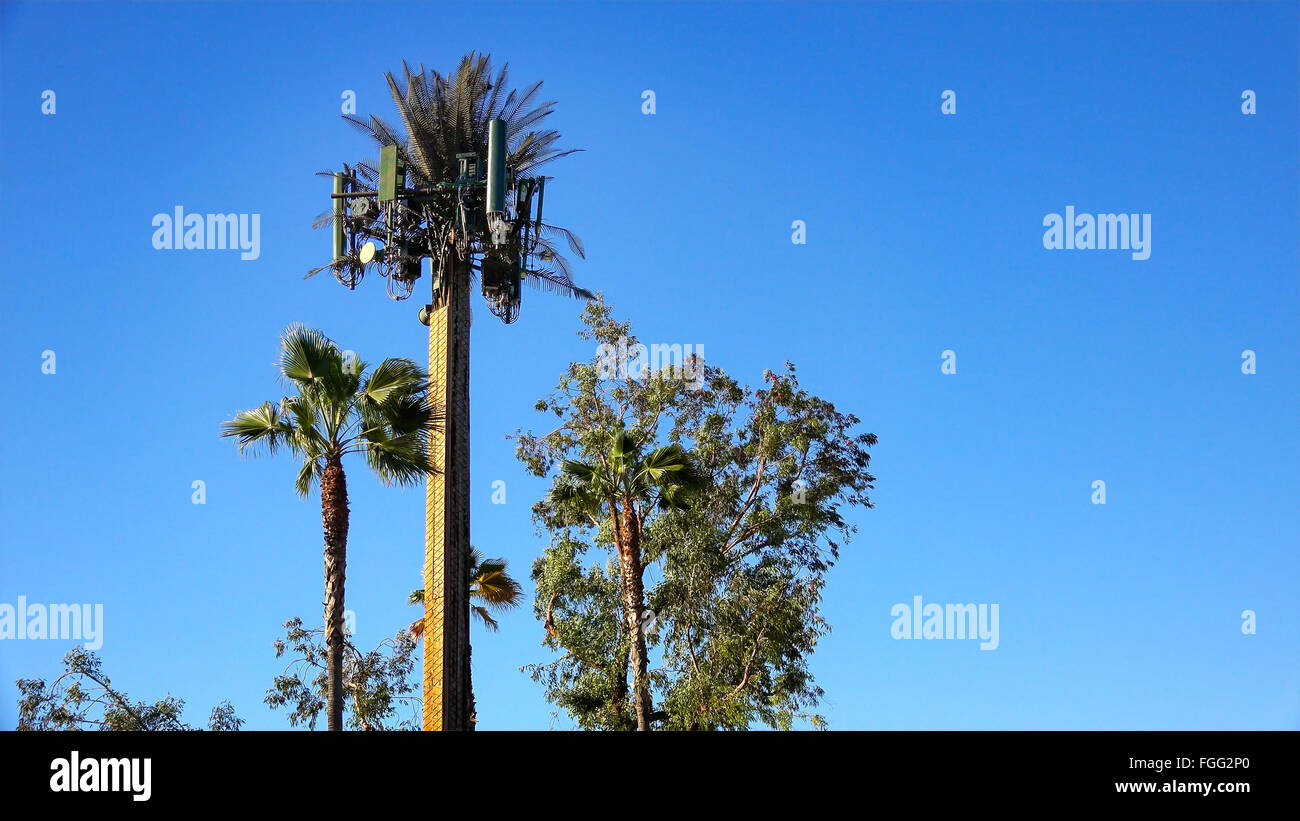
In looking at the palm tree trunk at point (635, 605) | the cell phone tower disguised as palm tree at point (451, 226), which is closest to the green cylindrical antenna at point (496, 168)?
the cell phone tower disguised as palm tree at point (451, 226)

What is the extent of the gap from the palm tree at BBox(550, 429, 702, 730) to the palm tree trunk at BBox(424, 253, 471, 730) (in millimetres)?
5242

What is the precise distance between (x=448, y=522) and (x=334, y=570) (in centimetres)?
330

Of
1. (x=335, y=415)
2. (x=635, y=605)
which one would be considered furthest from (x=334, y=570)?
(x=635, y=605)

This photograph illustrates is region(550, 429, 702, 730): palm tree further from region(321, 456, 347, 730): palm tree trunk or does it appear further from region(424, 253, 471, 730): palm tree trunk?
region(321, 456, 347, 730): palm tree trunk

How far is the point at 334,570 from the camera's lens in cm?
1800

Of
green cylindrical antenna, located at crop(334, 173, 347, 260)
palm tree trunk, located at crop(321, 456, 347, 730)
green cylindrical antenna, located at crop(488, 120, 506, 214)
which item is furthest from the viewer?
green cylindrical antenna, located at crop(334, 173, 347, 260)

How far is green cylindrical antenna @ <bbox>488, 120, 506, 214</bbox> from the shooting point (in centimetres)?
2188

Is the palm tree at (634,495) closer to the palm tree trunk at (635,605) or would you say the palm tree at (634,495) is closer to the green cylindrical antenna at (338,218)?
the palm tree trunk at (635,605)

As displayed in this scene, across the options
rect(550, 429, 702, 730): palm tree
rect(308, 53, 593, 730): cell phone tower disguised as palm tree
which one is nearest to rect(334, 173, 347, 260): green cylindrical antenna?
rect(308, 53, 593, 730): cell phone tower disguised as palm tree

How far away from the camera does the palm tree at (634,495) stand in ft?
83.0

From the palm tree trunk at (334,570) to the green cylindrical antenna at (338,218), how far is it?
604 cm

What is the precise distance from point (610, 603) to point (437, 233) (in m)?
9.82

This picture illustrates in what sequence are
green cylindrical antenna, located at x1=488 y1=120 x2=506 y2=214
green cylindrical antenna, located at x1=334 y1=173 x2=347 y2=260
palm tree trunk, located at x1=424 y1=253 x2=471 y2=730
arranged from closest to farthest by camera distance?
palm tree trunk, located at x1=424 y1=253 x2=471 y2=730
green cylindrical antenna, located at x1=488 y1=120 x2=506 y2=214
green cylindrical antenna, located at x1=334 y1=173 x2=347 y2=260
